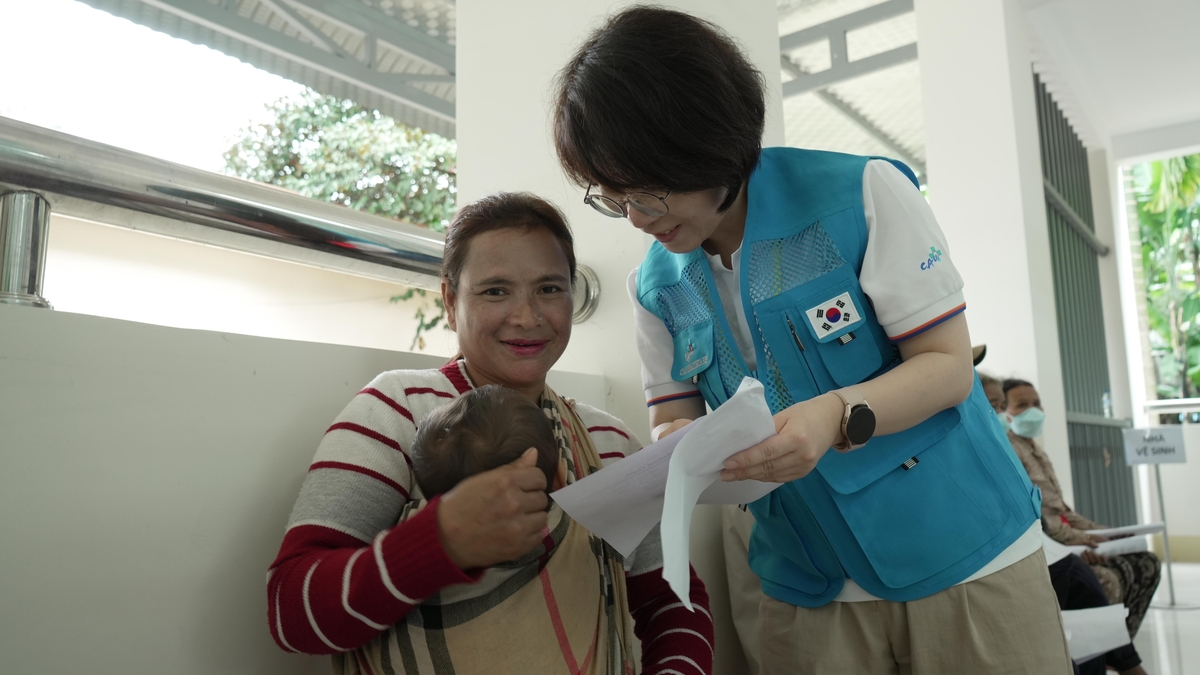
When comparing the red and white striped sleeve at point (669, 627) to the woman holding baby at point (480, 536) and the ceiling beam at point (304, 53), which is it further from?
the ceiling beam at point (304, 53)

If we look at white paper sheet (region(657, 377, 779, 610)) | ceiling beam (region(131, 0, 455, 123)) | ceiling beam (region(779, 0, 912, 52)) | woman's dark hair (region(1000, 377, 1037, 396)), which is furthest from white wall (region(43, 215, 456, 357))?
white paper sheet (region(657, 377, 779, 610))

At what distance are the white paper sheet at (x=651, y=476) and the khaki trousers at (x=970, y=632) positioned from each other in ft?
1.31

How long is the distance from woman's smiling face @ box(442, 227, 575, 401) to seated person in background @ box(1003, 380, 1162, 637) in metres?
2.95

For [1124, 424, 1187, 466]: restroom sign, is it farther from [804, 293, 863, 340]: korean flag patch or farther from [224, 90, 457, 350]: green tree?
[224, 90, 457, 350]: green tree

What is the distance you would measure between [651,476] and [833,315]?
16.9 inches

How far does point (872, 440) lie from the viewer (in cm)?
127

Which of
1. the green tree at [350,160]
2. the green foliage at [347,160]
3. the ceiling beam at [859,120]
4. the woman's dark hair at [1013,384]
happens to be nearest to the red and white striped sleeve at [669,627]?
the woman's dark hair at [1013,384]

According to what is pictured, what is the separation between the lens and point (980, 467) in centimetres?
128

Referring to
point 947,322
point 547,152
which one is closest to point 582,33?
point 547,152

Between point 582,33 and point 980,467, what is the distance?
157cm

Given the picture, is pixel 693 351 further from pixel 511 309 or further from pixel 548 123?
pixel 548 123

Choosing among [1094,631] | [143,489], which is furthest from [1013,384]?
[143,489]

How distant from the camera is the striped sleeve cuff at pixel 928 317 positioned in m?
1.20

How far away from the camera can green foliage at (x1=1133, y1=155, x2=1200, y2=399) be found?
36.3 feet
